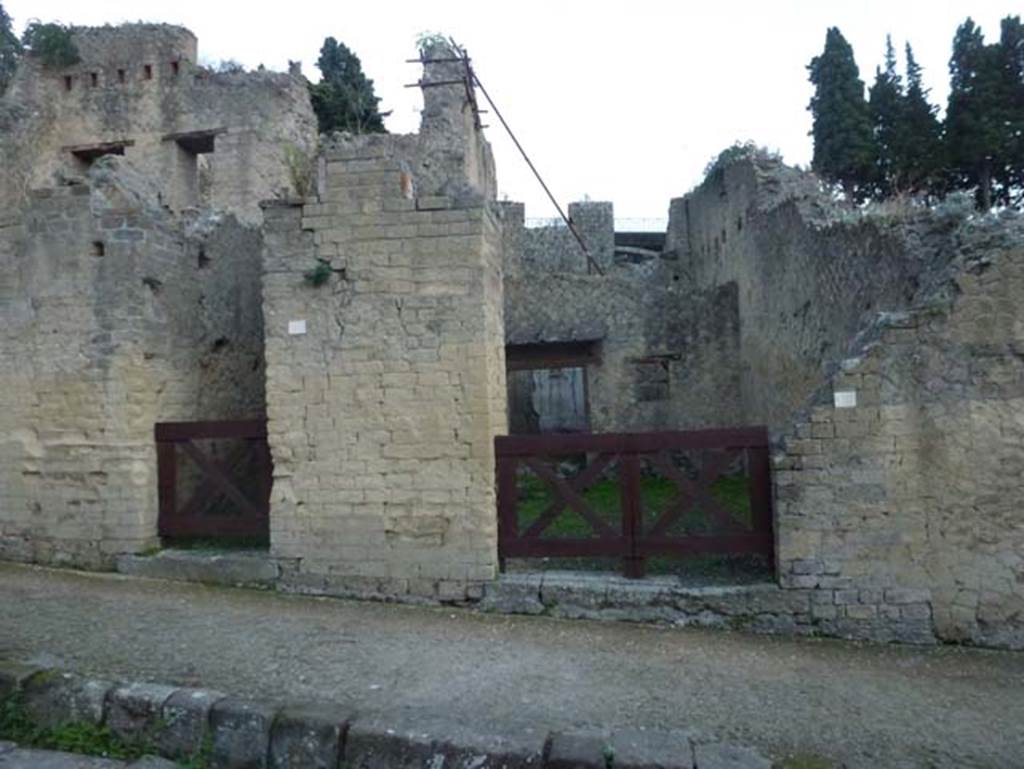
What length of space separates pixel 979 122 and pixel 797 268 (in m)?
16.8

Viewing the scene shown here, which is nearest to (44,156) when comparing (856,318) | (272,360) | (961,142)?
(272,360)

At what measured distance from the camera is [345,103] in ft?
72.7

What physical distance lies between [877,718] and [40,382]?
24.5 feet

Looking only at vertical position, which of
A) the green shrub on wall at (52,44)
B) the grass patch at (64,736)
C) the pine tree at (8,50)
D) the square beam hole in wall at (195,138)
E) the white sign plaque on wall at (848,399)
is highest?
the pine tree at (8,50)

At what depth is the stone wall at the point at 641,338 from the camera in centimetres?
1232

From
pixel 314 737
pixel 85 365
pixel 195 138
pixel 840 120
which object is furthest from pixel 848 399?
pixel 840 120

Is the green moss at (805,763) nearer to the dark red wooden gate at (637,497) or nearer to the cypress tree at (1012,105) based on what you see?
the dark red wooden gate at (637,497)

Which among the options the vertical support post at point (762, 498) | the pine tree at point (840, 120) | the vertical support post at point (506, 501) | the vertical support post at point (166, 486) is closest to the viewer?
the vertical support post at point (762, 498)

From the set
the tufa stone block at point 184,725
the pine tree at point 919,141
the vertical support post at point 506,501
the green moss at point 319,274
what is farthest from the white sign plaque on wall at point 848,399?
the pine tree at point 919,141

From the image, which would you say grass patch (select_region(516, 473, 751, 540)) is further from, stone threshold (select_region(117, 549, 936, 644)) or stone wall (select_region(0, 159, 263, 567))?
stone wall (select_region(0, 159, 263, 567))

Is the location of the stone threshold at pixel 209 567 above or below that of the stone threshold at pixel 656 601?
above

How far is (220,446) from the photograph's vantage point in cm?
848

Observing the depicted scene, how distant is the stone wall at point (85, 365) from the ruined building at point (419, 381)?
2cm

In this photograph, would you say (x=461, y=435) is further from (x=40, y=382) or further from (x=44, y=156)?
(x=44, y=156)
